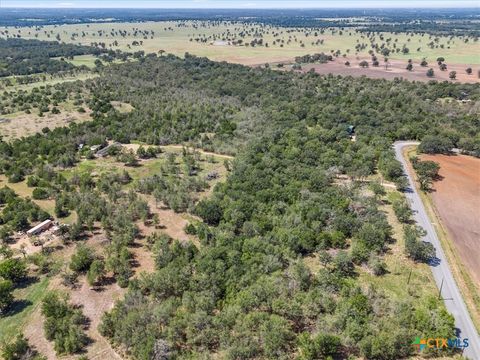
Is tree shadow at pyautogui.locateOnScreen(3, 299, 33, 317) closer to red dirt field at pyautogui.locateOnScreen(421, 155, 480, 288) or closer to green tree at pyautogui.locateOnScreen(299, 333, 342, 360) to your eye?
green tree at pyautogui.locateOnScreen(299, 333, 342, 360)

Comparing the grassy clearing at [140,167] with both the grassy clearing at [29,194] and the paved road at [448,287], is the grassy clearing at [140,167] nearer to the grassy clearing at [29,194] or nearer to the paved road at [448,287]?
the grassy clearing at [29,194]

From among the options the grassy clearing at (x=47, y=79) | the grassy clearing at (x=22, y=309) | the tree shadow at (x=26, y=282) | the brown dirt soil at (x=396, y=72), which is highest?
the brown dirt soil at (x=396, y=72)

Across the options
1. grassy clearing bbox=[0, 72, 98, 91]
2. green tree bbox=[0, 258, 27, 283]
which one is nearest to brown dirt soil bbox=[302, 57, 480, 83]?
grassy clearing bbox=[0, 72, 98, 91]

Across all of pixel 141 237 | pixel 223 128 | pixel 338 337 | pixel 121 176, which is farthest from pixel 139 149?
pixel 338 337

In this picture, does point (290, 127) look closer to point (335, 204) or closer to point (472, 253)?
point (335, 204)

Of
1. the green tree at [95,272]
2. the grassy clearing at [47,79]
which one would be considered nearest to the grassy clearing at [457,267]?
the green tree at [95,272]
